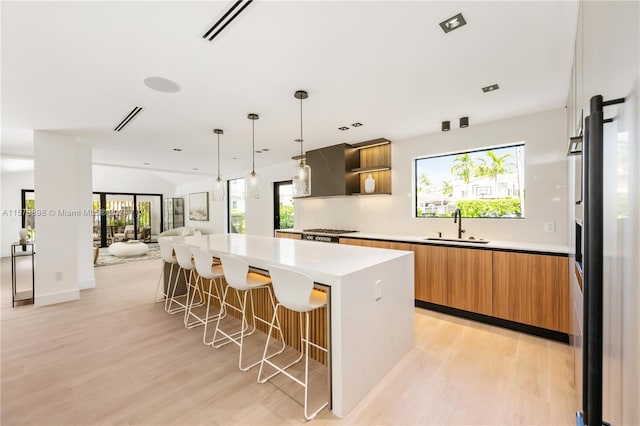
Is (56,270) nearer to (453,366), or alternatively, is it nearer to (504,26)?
(453,366)

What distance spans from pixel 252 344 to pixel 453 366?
1.83 m

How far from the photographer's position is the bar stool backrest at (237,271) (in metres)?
2.26

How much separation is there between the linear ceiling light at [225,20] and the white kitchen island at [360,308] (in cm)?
164

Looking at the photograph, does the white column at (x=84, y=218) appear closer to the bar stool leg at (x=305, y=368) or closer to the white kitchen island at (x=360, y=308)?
the white kitchen island at (x=360, y=308)

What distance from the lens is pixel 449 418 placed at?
5.70 ft

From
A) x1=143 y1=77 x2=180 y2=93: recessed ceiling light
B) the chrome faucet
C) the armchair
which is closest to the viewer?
x1=143 y1=77 x2=180 y2=93: recessed ceiling light

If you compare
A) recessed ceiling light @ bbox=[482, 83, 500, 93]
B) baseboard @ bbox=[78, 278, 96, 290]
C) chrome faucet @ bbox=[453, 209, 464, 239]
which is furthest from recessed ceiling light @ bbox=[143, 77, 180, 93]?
baseboard @ bbox=[78, 278, 96, 290]

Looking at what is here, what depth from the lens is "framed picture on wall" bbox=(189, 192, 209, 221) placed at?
31.5ft

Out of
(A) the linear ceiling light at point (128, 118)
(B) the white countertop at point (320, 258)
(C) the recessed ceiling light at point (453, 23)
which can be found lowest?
(B) the white countertop at point (320, 258)

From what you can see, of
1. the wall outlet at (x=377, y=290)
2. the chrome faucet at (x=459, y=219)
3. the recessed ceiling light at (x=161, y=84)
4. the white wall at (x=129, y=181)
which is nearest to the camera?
the wall outlet at (x=377, y=290)

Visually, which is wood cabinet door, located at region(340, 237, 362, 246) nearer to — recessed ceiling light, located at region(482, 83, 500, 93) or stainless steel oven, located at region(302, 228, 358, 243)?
stainless steel oven, located at region(302, 228, 358, 243)

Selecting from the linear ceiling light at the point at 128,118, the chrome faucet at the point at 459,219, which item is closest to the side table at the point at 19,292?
the linear ceiling light at the point at 128,118

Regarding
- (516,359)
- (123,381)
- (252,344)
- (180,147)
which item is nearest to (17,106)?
(180,147)

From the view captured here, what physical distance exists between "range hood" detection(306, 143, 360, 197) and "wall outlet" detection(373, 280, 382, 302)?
2.68 metres
